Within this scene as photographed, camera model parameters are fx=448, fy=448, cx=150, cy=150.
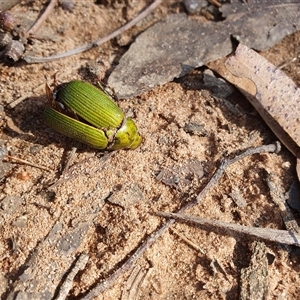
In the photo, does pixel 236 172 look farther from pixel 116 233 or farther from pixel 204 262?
pixel 116 233

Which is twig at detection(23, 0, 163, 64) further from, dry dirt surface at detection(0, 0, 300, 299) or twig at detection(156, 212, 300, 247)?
twig at detection(156, 212, 300, 247)

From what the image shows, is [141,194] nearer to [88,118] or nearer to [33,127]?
[88,118]

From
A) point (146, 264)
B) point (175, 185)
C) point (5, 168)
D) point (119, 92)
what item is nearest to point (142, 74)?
point (119, 92)

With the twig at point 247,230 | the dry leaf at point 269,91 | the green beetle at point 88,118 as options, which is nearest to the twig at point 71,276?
the twig at point 247,230

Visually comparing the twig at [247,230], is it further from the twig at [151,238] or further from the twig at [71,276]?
the twig at [71,276]

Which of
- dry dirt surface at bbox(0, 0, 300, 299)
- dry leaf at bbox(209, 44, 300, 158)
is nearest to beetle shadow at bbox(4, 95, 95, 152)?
dry dirt surface at bbox(0, 0, 300, 299)

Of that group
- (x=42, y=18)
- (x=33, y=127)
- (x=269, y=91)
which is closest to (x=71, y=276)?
(x=33, y=127)
